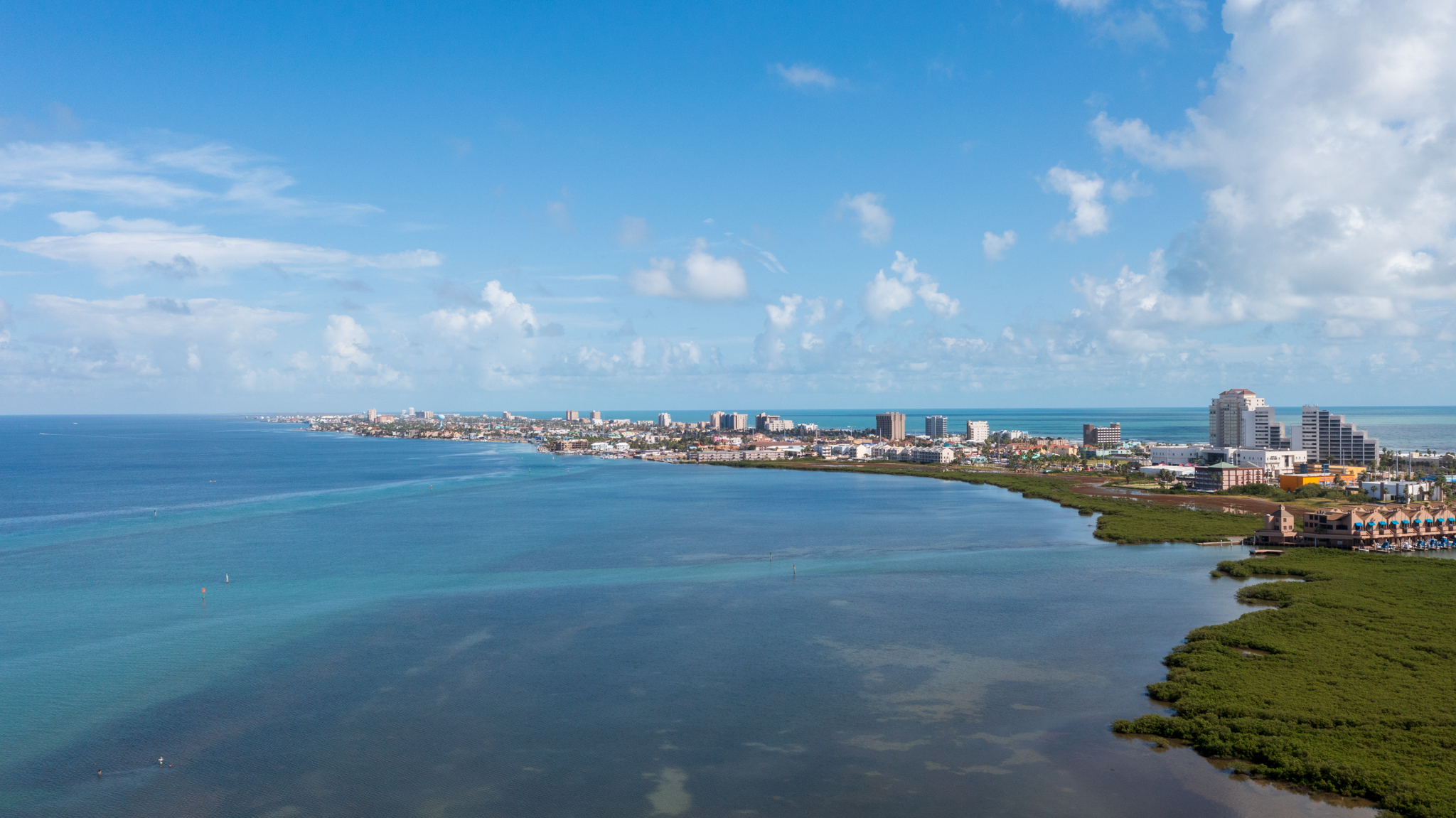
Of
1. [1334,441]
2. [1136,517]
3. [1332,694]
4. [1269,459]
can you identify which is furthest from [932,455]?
[1332,694]

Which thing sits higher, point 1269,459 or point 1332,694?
point 1269,459

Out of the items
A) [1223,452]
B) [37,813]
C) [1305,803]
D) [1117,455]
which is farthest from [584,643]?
[1117,455]

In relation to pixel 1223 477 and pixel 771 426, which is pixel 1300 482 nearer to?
pixel 1223 477

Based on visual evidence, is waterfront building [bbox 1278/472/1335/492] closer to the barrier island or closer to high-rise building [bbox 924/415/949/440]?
the barrier island

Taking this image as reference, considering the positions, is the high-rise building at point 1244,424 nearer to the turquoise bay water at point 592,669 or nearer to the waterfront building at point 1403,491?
the waterfront building at point 1403,491

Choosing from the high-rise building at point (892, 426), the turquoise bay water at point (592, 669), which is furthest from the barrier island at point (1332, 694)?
the high-rise building at point (892, 426)

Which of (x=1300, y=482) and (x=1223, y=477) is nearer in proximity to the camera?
(x=1300, y=482)

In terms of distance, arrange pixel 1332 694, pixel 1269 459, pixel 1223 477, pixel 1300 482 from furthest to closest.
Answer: pixel 1269 459, pixel 1223 477, pixel 1300 482, pixel 1332 694
